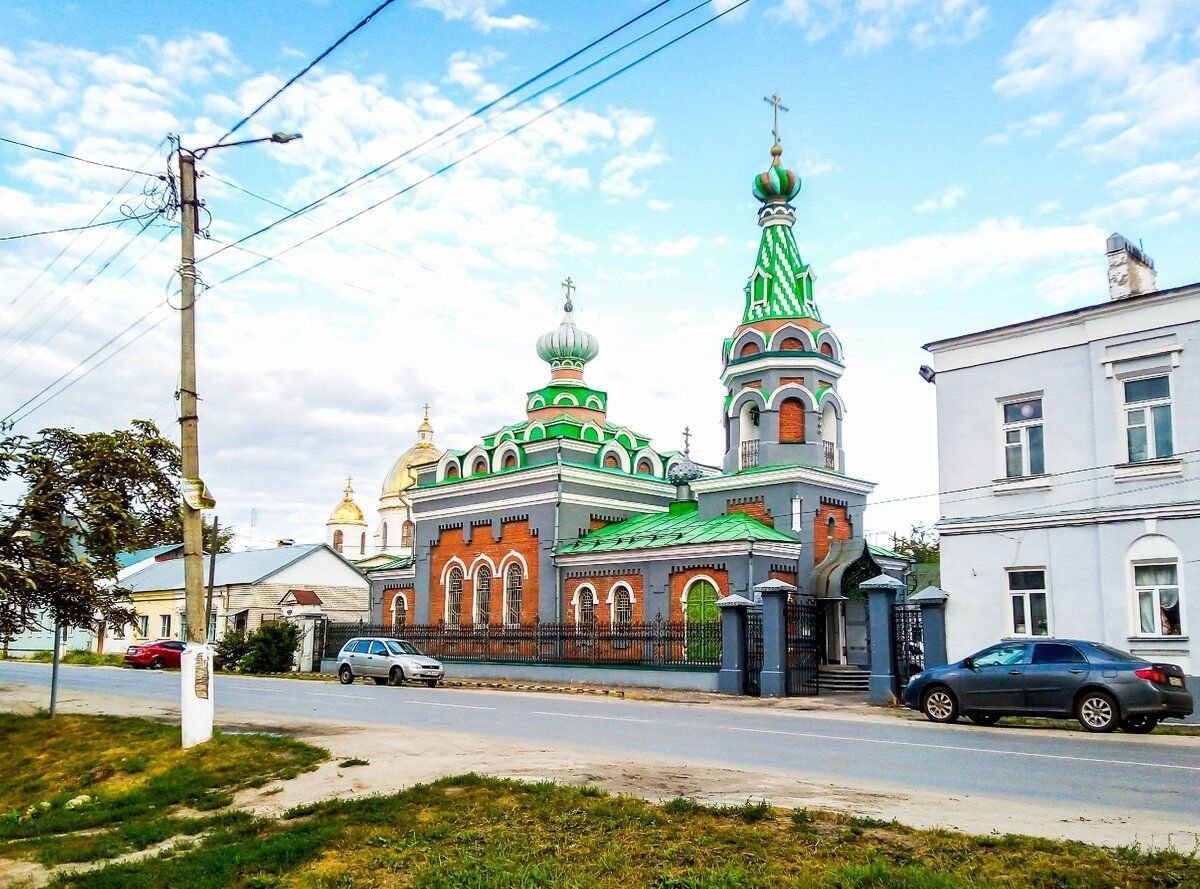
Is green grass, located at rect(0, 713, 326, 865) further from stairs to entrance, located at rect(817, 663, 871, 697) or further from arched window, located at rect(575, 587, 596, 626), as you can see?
arched window, located at rect(575, 587, 596, 626)

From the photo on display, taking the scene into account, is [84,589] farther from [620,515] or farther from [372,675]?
[620,515]

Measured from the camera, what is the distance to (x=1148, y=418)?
59.8 ft

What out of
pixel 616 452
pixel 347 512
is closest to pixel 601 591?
pixel 616 452

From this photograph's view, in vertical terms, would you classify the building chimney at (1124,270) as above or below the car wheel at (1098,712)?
above

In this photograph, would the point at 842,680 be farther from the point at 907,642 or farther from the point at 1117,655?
the point at 1117,655

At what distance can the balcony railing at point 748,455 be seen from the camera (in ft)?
100.0

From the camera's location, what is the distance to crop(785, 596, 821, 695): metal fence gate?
931 inches

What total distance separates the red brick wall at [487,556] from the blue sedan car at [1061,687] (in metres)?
17.7

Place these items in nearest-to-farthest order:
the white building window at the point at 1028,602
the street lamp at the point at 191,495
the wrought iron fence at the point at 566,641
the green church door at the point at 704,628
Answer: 1. the street lamp at the point at 191,495
2. the white building window at the point at 1028,602
3. the green church door at the point at 704,628
4. the wrought iron fence at the point at 566,641

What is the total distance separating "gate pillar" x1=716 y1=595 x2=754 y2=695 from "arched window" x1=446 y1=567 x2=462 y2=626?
13.6m

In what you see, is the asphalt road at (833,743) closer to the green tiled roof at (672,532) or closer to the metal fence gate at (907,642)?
the metal fence gate at (907,642)

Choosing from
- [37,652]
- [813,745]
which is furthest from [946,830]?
[37,652]

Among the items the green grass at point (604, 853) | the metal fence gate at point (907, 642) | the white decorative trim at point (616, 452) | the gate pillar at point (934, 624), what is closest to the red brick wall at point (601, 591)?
the white decorative trim at point (616, 452)

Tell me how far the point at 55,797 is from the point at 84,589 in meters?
4.12
